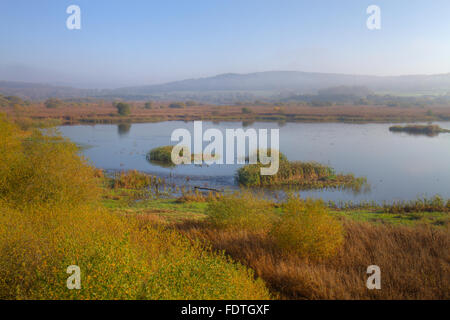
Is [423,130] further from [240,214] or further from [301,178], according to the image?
[240,214]

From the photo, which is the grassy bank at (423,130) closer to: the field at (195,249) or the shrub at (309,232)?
the field at (195,249)

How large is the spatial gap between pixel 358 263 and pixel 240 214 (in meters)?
4.17

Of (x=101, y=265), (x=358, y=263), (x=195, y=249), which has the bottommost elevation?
(x=358, y=263)

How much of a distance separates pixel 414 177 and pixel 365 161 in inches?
252

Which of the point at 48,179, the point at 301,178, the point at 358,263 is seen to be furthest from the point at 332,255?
the point at 301,178

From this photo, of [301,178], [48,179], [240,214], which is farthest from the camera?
[301,178]

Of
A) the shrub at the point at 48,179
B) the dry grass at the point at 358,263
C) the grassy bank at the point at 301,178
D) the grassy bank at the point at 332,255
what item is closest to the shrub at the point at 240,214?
the grassy bank at the point at 332,255

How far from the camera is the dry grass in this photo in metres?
6.40

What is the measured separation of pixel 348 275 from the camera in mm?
6922

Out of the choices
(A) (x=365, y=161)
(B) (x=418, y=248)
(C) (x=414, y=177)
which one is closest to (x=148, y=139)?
(A) (x=365, y=161)

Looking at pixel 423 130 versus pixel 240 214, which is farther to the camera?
pixel 423 130

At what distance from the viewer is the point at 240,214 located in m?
11.1

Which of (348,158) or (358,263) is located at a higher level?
(358,263)

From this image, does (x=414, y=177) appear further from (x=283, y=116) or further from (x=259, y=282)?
(x=283, y=116)
